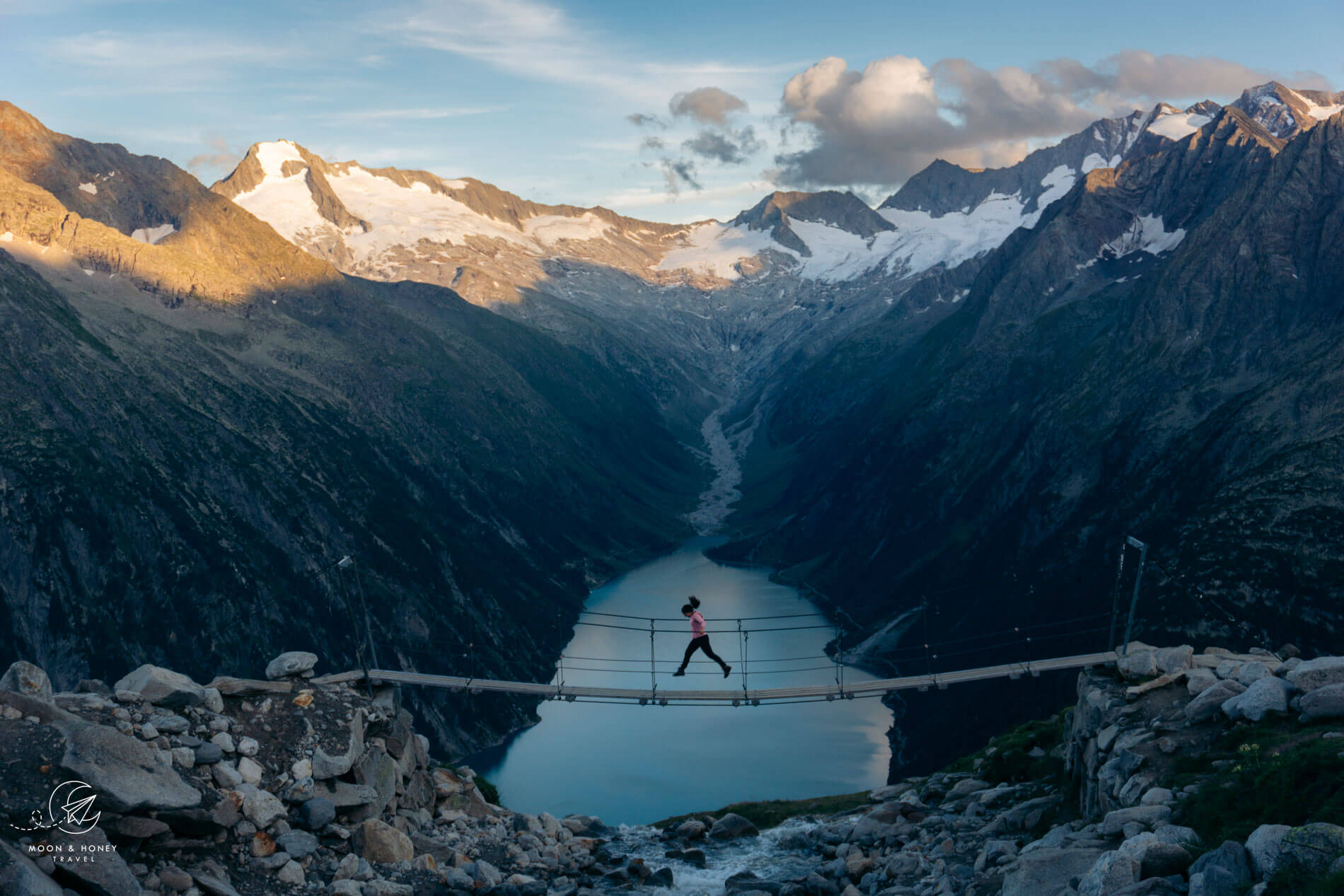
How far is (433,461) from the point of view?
166875mm

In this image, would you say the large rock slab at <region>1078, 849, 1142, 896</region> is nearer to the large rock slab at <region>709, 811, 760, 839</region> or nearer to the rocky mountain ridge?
the large rock slab at <region>709, 811, 760, 839</region>

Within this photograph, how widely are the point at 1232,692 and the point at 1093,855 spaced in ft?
26.2

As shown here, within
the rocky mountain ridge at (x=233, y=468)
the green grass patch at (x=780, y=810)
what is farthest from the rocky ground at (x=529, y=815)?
the rocky mountain ridge at (x=233, y=468)

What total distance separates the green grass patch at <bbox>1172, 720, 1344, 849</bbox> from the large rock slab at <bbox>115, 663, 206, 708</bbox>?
1006 inches

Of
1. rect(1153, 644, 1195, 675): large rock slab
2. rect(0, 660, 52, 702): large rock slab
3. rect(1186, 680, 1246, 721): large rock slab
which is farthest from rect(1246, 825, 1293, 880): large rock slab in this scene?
rect(0, 660, 52, 702): large rock slab

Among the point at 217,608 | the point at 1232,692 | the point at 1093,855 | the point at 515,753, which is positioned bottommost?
the point at 515,753

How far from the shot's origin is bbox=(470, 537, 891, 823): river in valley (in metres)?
89.8

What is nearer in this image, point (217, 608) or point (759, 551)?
point (217, 608)

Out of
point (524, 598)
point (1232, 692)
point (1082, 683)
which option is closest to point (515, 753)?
point (524, 598)

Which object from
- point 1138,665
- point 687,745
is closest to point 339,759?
point 1138,665

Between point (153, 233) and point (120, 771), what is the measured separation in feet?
626

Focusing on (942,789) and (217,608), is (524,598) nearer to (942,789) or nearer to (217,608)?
(217,608)

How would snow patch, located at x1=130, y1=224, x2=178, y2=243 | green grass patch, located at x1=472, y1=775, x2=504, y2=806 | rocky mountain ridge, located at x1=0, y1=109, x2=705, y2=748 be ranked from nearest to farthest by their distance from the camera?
green grass patch, located at x1=472, y1=775, x2=504, y2=806 → rocky mountain ridge, located at x1=0, y1=109, x2=705, y2=748 → snow patch, located at x1=130, y1=224, x2=178, y2=243

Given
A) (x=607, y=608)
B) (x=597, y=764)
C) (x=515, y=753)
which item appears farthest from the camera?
(x=607, y=608)
